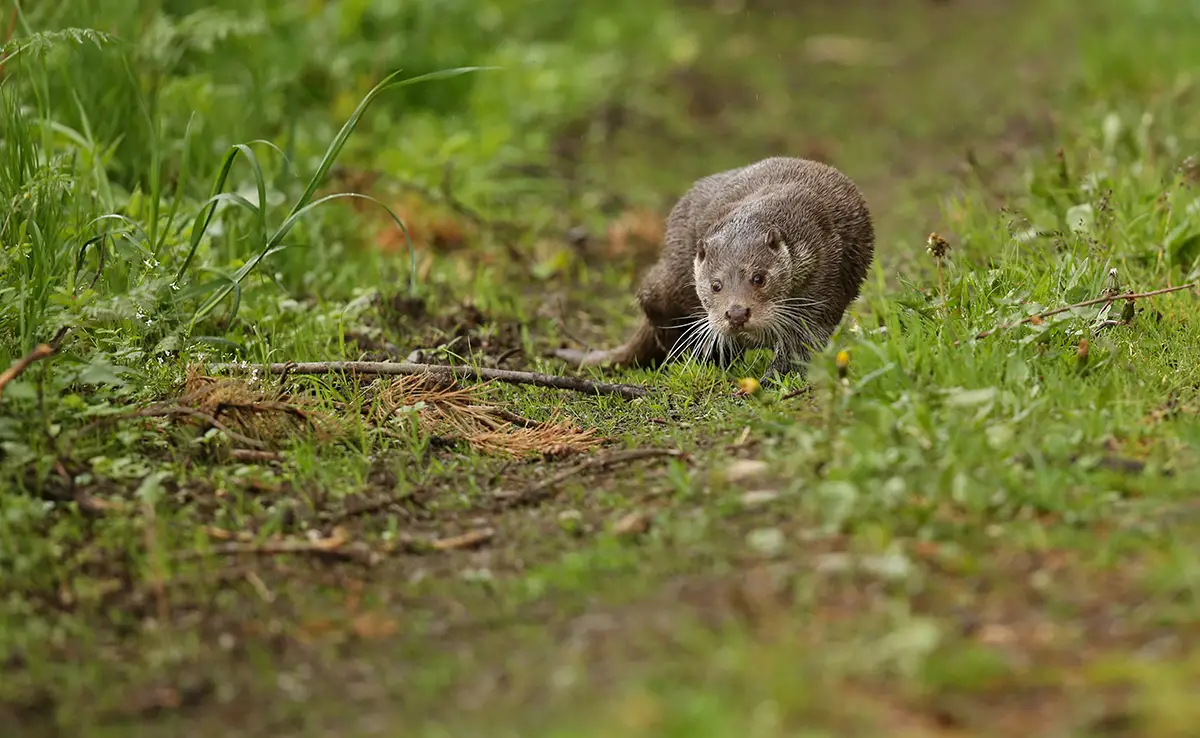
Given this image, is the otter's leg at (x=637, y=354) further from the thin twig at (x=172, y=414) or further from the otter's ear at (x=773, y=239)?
the thin twig at (x=172, y=414)

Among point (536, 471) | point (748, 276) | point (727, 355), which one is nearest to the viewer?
point (536, 471)

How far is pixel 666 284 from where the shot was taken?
6066mm

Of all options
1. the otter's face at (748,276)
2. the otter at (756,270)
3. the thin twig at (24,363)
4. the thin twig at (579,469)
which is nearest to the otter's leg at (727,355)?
the otter at (756,270)

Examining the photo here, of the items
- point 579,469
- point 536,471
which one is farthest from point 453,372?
point 579,469

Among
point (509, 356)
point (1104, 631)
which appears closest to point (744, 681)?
point (1104, 631)

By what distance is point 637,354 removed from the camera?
612 cm

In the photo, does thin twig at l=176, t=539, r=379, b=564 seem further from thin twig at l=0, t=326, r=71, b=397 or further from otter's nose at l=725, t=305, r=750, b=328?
otter's nose at l=725, t=305, r=750, b=328

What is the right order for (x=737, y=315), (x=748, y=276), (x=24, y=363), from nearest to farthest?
(x=24, y=363), (x=737, y=315), (x=748, y=276)

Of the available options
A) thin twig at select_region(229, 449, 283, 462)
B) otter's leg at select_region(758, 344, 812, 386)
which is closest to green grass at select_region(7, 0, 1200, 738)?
thin twig at select_region(229, 449, 283, 462)

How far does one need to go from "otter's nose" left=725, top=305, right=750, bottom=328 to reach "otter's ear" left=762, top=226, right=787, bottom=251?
1.05 ft

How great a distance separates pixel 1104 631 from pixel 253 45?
20.8 ft

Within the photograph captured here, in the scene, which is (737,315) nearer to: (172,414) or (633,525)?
(633,525)

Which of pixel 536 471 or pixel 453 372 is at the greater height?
pixel 453 372

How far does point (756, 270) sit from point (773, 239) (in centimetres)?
15
